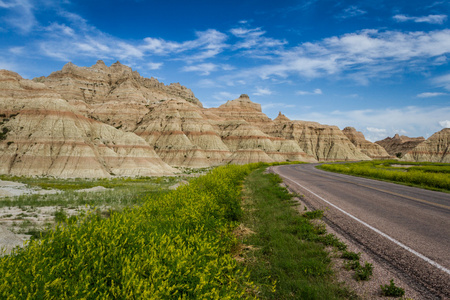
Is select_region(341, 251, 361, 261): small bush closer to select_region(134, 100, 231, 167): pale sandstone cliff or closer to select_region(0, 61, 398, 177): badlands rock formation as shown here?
select_region(0, 61, 398, 177): badlands rock formation

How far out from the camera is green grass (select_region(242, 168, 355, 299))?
14.9 feet

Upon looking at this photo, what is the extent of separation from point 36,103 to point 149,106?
60752 millimetres

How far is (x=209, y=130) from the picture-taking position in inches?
4008

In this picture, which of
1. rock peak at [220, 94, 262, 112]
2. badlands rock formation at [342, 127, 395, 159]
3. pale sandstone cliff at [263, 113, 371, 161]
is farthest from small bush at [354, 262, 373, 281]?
badlands rock formation at [342, 127, 395, 159]

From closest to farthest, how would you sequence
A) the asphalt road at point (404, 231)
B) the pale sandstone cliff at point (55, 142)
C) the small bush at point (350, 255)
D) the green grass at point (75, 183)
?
the asphalt road at point (404, 231) < the small bush at point (350, 255) < the green grass at point (75, 183) < the pale sandstone cliff at point (55, 142)

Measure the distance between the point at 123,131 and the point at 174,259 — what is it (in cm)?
7265

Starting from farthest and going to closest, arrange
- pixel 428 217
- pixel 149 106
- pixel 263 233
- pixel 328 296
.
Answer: pixel 149 106 < pixel 428 217 < pixel 263 233 < pixel 328 296

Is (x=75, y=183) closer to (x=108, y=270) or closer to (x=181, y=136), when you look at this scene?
(x=108, y=270)

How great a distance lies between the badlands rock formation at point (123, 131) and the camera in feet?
155

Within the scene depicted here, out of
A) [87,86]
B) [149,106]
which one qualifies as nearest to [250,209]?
[149,106]

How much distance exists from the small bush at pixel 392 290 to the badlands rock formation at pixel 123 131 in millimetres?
51094

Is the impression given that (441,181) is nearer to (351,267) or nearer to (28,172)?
(351,267)

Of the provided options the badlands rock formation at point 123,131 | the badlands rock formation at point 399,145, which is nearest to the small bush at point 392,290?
the badlands rock formation at point 123,131

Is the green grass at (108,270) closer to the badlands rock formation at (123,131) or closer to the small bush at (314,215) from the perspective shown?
the small bush at (314,215)
